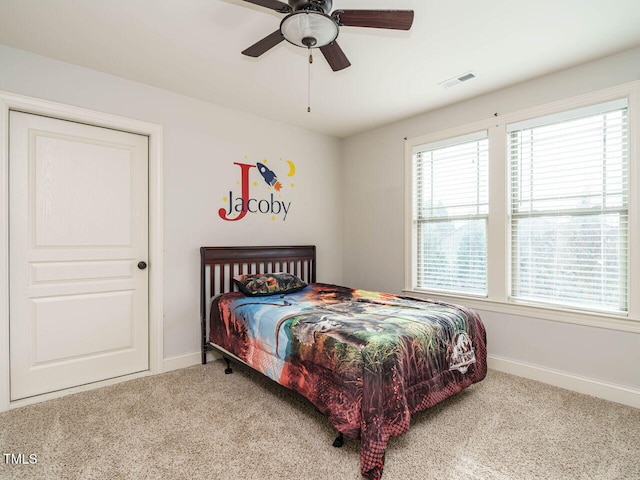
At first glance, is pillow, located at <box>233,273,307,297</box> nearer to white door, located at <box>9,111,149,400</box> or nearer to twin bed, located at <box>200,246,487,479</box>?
twin bed, located at <box>200,246,487,479</box>

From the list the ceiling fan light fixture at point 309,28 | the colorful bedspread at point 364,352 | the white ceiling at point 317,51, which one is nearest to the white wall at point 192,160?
the white ceiling at point 317,51

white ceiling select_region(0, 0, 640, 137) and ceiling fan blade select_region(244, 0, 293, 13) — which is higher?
white ceiling select_region(0, 0, 640, 137)

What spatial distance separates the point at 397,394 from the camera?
5.74 ft

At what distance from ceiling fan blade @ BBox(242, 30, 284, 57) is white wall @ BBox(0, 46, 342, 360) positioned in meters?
1.50

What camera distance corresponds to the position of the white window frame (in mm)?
2424

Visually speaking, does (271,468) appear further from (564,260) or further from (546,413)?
(564,260)

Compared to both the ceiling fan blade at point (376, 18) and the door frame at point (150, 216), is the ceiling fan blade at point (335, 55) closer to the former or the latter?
the ceiling fan blade at point (376, 18)

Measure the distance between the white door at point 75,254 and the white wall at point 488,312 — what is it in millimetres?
2470

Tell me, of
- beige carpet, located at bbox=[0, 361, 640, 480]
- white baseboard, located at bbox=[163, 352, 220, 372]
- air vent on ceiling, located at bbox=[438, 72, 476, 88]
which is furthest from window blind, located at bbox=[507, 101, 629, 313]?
white baseboard, located at bbox=[163, 352, 220, 372]

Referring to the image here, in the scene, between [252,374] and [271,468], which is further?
[252,374]

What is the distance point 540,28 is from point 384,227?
2.33 metres

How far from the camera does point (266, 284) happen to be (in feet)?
10.3

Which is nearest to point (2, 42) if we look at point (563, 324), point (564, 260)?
point (564, 260)

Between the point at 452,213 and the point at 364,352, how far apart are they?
2254mm
